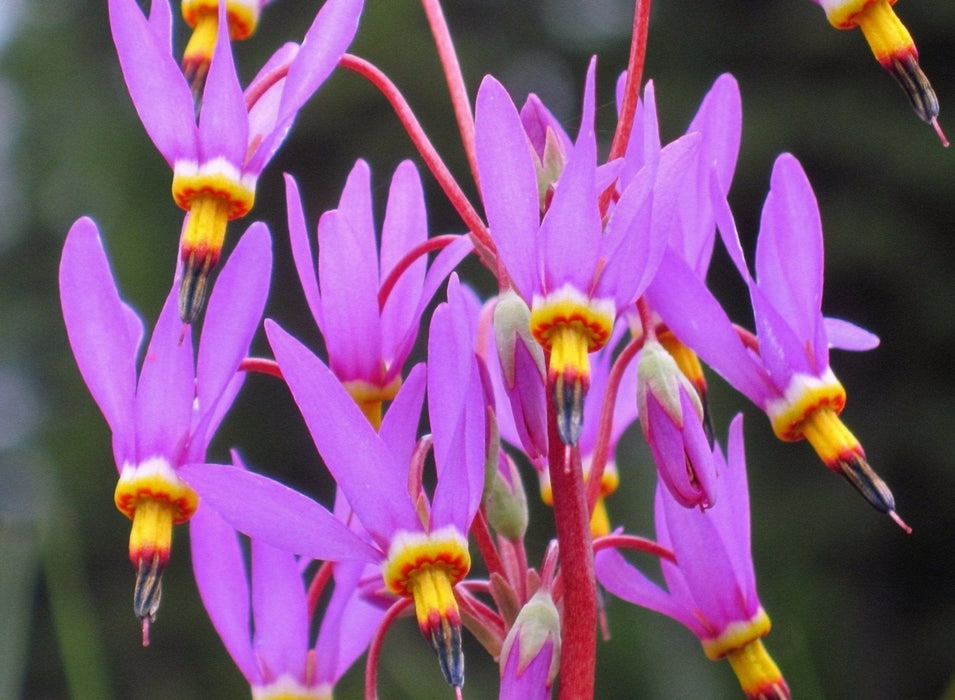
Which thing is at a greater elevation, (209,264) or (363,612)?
(209,264)

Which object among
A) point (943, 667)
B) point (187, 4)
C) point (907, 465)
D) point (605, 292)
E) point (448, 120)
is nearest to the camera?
point (605, 292)

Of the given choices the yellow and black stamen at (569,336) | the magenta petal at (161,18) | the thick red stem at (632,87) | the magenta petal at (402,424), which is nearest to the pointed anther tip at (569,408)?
the yellow and black stamen at (569,336)

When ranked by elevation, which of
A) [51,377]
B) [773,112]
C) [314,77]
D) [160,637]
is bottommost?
[160,637]

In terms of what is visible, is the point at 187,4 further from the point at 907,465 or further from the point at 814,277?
the point at 907,465

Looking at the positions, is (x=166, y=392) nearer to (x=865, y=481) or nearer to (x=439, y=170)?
(x=439, y=170)

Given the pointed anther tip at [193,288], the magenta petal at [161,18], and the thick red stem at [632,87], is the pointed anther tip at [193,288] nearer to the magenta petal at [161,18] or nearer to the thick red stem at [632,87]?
the magenta petal at [161,18]

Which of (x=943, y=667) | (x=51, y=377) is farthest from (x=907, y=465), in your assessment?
(x=51, y=377)

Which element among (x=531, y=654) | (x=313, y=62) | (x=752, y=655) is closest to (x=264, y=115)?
(x=313, y=62)
